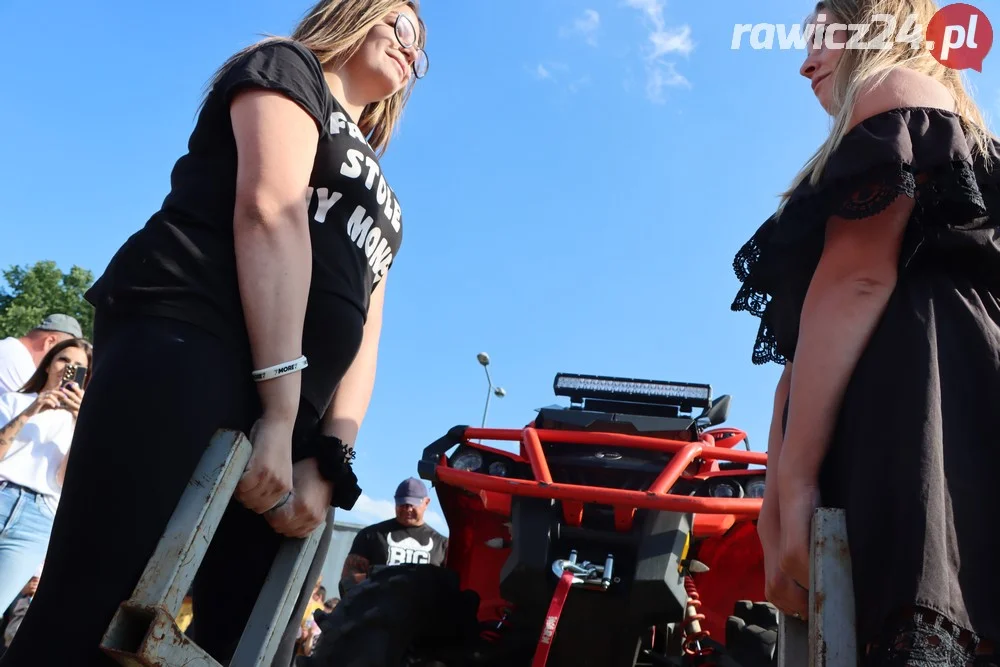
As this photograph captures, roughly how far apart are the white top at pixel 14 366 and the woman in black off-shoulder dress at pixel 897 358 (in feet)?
14.0

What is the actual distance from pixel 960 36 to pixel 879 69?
950 mm

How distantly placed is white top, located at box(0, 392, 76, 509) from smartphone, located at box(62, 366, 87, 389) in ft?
0.62

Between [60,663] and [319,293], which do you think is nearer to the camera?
[60,663]

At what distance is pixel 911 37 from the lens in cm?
178

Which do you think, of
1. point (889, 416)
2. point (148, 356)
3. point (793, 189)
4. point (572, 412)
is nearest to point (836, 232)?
point (793, 189)

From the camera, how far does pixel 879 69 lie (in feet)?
5.47

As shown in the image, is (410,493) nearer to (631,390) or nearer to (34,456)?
(631,390)

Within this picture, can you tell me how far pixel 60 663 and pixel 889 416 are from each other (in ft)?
4.27

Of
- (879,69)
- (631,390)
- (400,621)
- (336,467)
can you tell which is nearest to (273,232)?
(336,467)

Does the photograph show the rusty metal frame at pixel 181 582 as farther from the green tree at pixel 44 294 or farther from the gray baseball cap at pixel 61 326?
the green tree at pixel 44 294

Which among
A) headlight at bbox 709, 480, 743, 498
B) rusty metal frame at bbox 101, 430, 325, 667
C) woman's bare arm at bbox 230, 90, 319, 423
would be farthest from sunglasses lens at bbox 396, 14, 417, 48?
headlight at bbox 709, 480, 743, 498

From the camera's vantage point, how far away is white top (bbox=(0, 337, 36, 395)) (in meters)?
4.63

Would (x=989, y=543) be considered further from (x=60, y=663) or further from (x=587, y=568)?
(x=587, y=568)

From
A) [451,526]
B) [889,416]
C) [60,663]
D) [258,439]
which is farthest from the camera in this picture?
[451,526]
